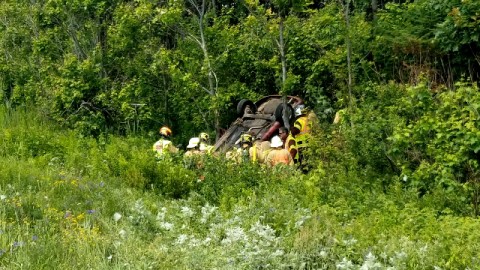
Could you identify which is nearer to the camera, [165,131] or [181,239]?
[181,239]

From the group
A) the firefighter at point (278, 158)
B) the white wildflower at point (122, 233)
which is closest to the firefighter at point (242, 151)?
the firefighter at point (278, 158)

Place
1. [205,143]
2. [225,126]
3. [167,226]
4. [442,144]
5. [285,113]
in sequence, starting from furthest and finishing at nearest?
[225,126]
[205,143]
[285,113]
[442,144]
[167,226]

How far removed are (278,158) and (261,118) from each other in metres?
2.08

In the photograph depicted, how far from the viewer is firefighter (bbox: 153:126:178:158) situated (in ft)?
32.3

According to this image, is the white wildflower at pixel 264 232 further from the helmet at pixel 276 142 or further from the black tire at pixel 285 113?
the black tire at pixel 285 113

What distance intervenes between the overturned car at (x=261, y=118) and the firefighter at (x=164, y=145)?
34.7 inches

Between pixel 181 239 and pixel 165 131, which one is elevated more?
pixel 181 239

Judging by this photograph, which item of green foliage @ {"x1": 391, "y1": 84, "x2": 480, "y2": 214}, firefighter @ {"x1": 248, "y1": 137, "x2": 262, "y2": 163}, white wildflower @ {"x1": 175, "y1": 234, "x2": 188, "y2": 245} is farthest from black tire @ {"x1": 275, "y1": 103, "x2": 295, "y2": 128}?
white wildflower @ {"x1": 175, "y1": 234, "x2": 188, "y2": 245}

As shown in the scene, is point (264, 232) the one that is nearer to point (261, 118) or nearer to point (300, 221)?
point (300, 221)

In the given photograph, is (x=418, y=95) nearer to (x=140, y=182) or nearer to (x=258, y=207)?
(x=258, y=207)

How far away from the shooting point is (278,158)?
30.7 ft

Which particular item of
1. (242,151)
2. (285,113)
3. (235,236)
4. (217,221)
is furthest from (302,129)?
(235,236)

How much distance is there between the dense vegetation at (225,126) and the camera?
523 centimetres

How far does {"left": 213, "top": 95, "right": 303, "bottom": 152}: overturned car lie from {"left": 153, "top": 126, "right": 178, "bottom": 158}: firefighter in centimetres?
88
